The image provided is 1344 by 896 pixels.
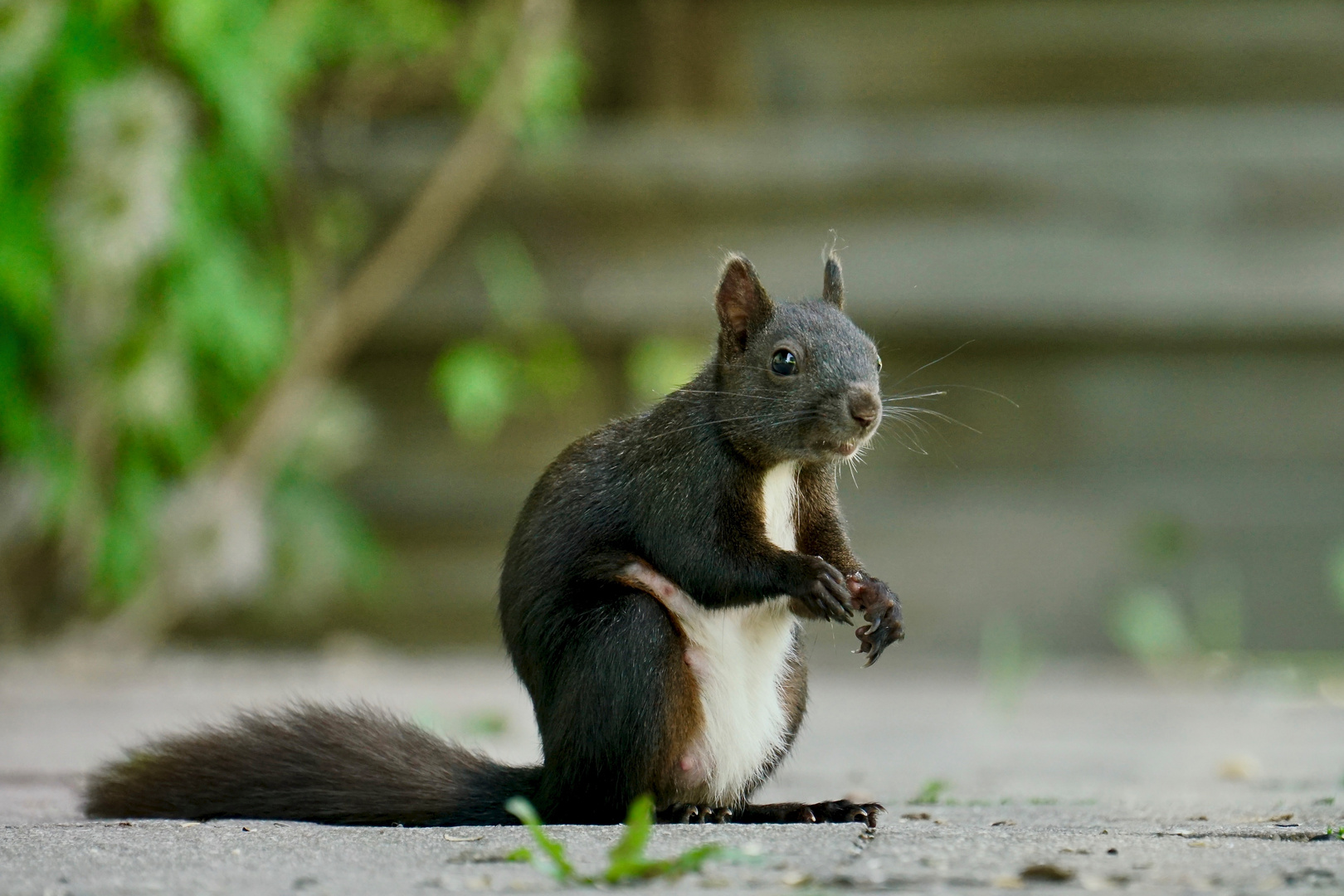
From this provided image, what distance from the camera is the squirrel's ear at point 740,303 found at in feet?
7.79

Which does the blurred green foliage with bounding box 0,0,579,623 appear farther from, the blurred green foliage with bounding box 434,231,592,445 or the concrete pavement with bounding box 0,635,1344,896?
the concrete pavement with bounding box 0,635,1344,896

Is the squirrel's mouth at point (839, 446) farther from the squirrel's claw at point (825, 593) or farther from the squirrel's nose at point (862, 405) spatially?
the squirrel's claw at point (825, 593)

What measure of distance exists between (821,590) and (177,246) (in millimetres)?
3088

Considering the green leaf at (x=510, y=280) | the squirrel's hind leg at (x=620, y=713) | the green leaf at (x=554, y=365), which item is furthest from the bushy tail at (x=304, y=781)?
the green leaf at (x=510, y=280)

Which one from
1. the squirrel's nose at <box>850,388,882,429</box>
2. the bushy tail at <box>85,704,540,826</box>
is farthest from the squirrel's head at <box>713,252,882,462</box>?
the bushy tail at <box>85,704,540,826</box>

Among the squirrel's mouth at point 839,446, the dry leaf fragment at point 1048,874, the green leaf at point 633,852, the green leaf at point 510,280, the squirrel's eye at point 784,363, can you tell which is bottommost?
the dry leaf fragment at point 1048,874

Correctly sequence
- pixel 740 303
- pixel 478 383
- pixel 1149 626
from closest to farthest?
pixel 740 303 < pixel 478 383 < pixel 1149 626

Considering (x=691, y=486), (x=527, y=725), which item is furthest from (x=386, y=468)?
(x=691, y=486)

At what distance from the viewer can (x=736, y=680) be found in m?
2.15

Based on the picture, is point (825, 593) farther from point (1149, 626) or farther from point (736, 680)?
point (1149, 626)

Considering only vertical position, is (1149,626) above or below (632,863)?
above

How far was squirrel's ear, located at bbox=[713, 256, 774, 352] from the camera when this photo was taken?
2375 millimetres

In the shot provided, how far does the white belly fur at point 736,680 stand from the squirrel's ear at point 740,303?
25cm

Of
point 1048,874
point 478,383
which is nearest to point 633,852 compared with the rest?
point 1048,874
